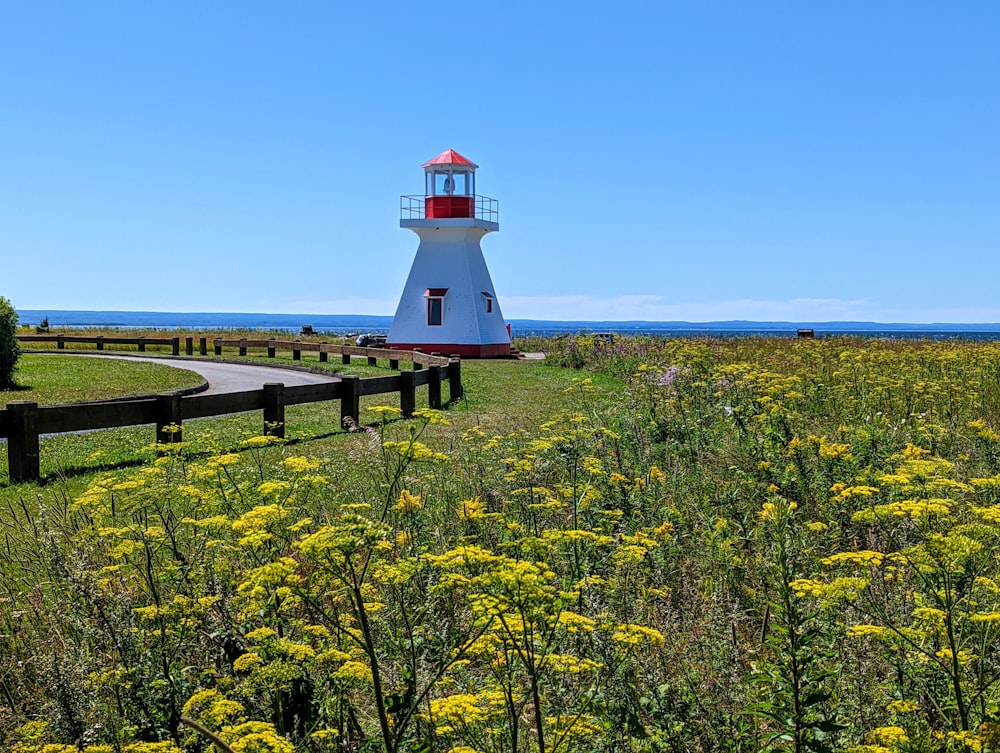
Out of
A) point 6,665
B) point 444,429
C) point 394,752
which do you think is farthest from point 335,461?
point 394,752

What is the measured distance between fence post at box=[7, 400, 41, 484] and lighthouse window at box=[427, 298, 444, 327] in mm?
26086

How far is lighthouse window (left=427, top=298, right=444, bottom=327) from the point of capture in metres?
35.5

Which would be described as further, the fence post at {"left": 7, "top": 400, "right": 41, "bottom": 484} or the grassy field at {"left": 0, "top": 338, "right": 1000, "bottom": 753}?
the fence post at {"left": 7, "top": 400, "right": 41, "bottom": 484}

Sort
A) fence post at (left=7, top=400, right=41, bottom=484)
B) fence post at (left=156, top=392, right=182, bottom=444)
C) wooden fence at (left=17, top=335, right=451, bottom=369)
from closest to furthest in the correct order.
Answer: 1. fence post at (left=7, top=400, right=41, bottom=484)
2. fence post at (left=156, top=392, right=182, bottom=444)
3. wooden fence at (left=17, top=335, right=451, bottom=369)

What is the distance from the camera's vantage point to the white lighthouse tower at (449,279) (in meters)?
34.8

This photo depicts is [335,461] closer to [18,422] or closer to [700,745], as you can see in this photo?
[18,422]

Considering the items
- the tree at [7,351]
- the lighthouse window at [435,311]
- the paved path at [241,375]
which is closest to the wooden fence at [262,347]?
the lighthouse window at [435,311]

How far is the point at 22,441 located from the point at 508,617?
876 centimetres

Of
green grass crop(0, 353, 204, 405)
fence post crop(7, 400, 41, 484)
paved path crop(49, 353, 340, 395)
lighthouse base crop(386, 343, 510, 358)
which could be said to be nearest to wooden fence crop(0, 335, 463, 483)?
fence post crop(7, 400, 41, 484)

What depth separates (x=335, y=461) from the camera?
9.98 meters

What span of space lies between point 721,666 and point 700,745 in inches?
17.7

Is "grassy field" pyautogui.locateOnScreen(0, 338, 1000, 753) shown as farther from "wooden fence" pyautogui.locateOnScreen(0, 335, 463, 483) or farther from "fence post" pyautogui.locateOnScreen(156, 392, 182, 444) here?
"fence post" pyautogui.locateOnScreen(156, 392, 182, 444)

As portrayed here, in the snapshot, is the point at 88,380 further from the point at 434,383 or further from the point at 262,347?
the point at 262,347

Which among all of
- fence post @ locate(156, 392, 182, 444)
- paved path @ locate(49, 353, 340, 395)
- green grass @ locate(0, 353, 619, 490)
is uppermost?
fence post @ locate(156, 392, 182, 444)
